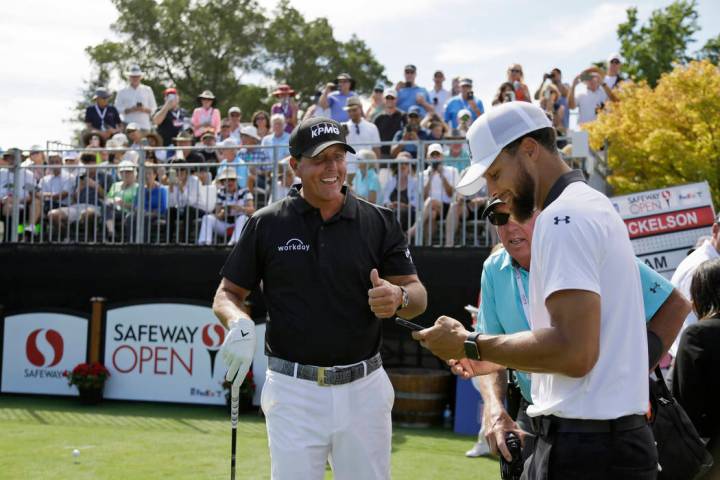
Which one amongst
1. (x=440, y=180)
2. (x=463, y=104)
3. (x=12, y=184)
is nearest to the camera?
(x=440, y=180)

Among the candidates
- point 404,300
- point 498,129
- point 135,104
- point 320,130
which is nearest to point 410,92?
point 135,104

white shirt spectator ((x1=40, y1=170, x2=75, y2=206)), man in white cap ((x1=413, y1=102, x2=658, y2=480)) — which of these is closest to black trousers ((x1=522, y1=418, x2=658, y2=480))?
man in white cap ((x1=413, y1=102, x2=658, y2=480))

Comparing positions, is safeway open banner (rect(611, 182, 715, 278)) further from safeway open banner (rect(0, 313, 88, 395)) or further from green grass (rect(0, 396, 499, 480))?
safeway open banner (rect(0, 313, 88, 395))

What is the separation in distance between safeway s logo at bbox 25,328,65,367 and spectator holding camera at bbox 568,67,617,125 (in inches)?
386

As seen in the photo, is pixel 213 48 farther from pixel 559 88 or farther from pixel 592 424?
pixel 592 424

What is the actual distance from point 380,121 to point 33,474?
8.94 meters

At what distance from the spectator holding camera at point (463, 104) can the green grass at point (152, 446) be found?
659 centimetres

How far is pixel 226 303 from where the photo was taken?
4941 millimetres

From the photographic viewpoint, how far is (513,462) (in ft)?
13.3

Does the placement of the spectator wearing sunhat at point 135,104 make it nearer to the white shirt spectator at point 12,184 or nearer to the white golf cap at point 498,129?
the white shirt spectator at point 12,184

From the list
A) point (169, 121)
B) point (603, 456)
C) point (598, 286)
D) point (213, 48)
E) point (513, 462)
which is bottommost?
point (513, 462)

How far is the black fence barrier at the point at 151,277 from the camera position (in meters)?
12.2

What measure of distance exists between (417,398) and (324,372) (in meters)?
7.14

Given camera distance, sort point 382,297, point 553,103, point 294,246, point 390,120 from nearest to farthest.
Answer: point 382,297 < point 294,246 < point 553,103 < point 390,120
